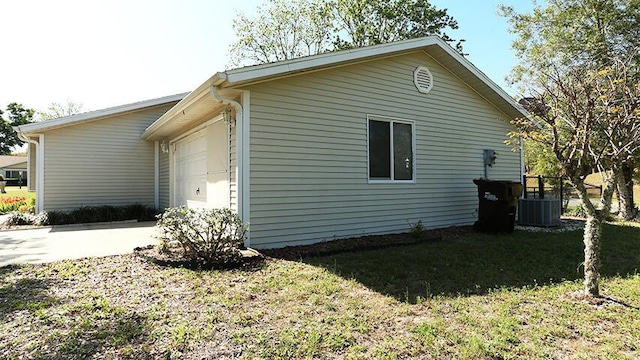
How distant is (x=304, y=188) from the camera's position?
6121 millimetres

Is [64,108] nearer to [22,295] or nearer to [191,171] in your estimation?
[191,171]

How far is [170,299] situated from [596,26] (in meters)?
13.4

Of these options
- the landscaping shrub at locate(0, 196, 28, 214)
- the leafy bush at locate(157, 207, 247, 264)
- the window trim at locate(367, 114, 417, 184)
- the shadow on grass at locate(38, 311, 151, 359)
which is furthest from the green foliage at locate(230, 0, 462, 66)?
the shadow on grass at locate(38, 311, 151, 359)

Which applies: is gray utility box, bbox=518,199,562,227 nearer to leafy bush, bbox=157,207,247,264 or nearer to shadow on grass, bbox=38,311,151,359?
leafy bush, bbox=157,207,247,264

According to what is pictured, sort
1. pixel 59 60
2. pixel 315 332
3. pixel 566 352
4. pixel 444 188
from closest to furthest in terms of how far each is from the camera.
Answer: pixel 566 352 → pixel 315 332 → pixel 444 188 → pixel 59 60

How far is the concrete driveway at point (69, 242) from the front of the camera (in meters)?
5.54

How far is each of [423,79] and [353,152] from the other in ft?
8.52

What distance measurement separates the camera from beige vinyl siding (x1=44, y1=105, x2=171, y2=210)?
33.9 feet

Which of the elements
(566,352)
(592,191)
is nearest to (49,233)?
(566,352)

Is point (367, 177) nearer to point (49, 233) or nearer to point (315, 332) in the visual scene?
point (315, 332)

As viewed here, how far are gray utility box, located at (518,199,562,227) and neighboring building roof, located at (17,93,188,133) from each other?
10473 mm

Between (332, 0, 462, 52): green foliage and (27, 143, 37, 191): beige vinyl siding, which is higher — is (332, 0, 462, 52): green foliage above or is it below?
above

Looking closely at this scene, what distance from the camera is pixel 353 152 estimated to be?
6699mm

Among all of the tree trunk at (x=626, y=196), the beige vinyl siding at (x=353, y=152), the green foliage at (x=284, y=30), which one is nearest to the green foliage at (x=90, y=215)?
the beige vinyl siding at (x=353, y=152)
